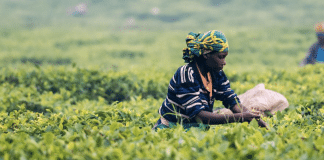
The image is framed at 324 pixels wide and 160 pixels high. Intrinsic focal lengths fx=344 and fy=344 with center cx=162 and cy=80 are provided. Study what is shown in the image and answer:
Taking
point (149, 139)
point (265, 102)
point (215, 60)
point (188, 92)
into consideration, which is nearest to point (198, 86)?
point (188, 92)

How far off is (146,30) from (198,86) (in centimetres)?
1908

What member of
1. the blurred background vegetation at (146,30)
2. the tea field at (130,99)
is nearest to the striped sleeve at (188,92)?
the tea field at (130,99)

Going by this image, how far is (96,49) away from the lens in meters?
15.8

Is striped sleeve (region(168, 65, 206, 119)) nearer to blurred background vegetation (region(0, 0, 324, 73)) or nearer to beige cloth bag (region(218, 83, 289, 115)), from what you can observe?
beige cloth bag (region(218, 83, 289, 115))

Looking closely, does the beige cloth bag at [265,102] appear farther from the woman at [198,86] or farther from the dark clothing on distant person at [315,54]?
the dark clothing on distant person at [315,54]

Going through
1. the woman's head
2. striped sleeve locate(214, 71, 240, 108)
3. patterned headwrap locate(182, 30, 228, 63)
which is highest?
patterned headwrap locate(182, 30, 228, 63)

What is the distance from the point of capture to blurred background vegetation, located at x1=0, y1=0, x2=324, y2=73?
14477 mm

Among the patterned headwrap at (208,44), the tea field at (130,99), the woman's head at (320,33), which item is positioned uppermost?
the patterned headwrap at (208,44)

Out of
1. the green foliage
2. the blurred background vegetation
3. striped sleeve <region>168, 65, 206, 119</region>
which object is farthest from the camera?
the blurred background vegetation

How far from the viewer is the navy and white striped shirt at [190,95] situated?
3.09 metres

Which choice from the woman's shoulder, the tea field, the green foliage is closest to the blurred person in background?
the tea field

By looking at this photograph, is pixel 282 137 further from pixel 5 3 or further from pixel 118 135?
pixel 5 3

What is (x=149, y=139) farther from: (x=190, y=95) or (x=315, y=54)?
(x=315, y=54)

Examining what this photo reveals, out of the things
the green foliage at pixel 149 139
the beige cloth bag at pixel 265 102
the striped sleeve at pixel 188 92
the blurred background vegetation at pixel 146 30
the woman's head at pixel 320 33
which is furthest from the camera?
the blurred background vegetation at pixel 146 30
